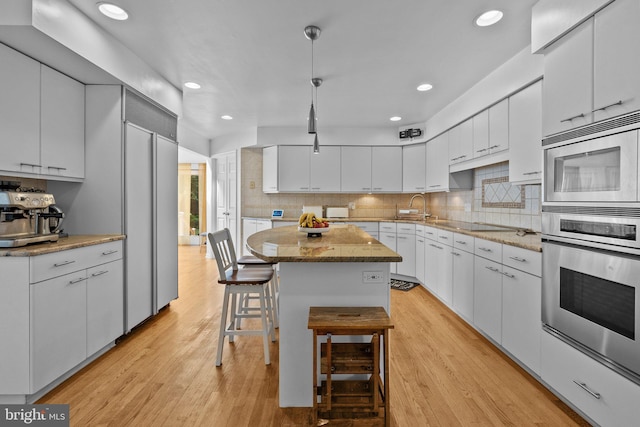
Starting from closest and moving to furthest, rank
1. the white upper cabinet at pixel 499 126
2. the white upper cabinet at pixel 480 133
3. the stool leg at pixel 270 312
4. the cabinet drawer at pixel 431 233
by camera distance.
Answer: the stool leg at pixel 270 312 → the white upper cabinet at pixel 499 126 → the white upper cabinet at pixel 480 133 → the cabinet drawer at pixel 431 233

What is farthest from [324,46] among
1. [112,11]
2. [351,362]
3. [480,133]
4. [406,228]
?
[406,228]

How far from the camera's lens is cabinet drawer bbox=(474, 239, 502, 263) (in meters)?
2.60

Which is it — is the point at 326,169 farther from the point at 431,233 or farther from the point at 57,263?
the point at 57,263

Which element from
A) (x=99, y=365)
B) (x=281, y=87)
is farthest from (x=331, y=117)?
(x=99, y=365)

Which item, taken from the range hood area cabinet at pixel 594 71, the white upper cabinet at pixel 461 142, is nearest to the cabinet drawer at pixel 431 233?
the white upper cabinet at pixel 461 142

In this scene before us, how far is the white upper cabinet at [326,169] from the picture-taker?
219 inches

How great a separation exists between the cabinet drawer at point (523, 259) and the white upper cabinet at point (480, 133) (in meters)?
1.32

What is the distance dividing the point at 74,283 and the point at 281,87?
271 cm

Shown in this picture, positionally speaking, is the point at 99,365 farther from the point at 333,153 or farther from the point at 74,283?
the point at 333,153

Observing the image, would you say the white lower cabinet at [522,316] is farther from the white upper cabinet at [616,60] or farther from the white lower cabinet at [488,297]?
the white upper cabinet at [616,60]

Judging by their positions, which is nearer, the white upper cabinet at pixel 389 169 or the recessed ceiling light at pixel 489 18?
the recessed ceiling light at pixel 489 18

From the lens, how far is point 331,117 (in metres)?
4.94

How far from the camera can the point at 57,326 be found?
2094mm

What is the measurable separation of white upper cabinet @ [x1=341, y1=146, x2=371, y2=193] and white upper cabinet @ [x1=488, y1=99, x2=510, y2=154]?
96.6 inches
